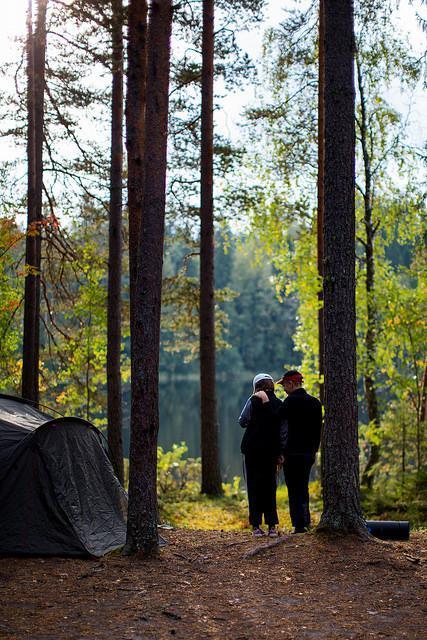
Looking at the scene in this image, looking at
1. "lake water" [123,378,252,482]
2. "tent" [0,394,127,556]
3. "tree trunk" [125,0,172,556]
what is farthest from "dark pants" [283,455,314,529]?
"lake water" [123,378,252,482]

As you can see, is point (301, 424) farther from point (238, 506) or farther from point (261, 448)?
point (238, 506)

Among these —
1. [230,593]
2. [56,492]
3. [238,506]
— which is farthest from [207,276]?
[230,593]

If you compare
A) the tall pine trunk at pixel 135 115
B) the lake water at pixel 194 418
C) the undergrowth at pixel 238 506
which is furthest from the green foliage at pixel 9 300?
the lake water at pixel 194 418

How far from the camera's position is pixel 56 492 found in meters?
7.59

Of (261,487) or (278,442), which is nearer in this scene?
(278,442)

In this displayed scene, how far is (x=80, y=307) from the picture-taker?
53.0 ft

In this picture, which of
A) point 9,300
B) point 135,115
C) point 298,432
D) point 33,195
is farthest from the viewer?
point 9,300

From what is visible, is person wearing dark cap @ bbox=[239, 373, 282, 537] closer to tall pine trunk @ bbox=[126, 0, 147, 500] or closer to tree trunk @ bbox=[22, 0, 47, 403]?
tall pine trunk @ bbox=[126, 0, 147, 500]

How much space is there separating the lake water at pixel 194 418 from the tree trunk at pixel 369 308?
23.4 ft

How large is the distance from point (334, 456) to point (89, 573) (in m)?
2.49

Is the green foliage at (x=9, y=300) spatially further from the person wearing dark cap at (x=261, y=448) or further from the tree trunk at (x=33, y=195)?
the person wearing dark cap at (x=261, y=448)

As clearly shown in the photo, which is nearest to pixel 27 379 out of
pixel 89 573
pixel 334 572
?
pixel 89 573

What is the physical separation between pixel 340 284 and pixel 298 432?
1.65 metres

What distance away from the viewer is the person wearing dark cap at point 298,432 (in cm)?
786
